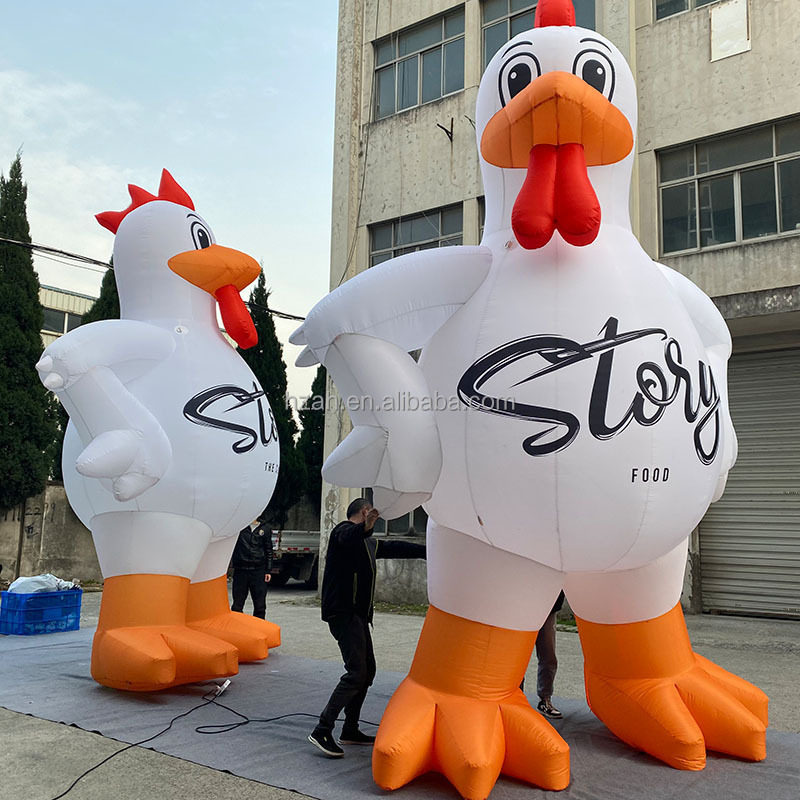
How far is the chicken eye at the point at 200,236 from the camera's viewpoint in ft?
20.4

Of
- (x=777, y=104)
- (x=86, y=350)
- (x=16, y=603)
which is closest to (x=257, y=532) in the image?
(x=16, y=603)

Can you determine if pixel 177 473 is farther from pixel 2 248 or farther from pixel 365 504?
pixel 2 248

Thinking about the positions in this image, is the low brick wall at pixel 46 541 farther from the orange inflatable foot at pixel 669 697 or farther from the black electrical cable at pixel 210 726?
the orange inflatable foot at pixel 669 697

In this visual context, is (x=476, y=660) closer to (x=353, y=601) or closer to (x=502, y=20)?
(x=353, y=601)

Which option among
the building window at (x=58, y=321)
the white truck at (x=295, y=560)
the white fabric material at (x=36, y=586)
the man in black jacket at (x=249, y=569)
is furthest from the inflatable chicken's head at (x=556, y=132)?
the building window at (x=58, y=321)

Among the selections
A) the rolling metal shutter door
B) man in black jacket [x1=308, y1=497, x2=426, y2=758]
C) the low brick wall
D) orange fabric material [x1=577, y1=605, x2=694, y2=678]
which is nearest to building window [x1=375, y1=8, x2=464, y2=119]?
the rolling metal shutter door

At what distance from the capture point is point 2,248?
527 inches

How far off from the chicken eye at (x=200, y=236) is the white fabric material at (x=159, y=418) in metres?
0.03

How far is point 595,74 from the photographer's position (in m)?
3.82

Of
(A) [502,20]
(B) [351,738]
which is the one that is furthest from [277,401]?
(B) [351,738]

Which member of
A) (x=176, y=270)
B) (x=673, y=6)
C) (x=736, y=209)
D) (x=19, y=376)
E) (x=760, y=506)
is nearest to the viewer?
(x=176, y=270)

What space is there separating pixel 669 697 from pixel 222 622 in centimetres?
372

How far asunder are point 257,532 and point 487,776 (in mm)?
5299

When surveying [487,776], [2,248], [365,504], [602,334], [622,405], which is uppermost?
[2,248]
